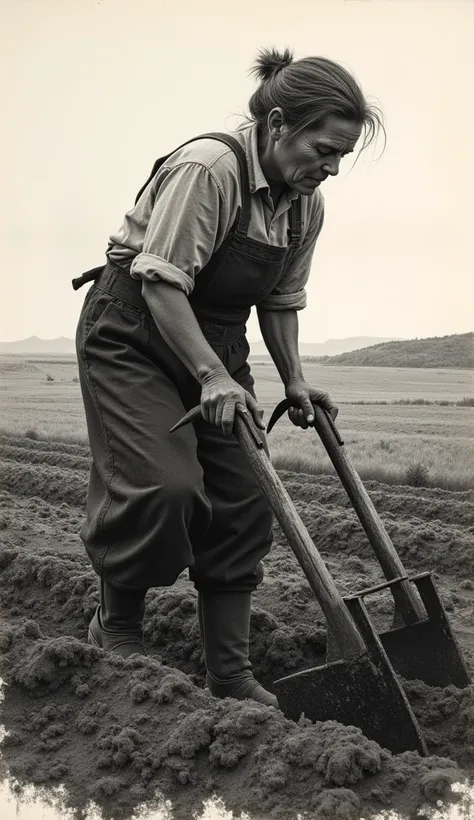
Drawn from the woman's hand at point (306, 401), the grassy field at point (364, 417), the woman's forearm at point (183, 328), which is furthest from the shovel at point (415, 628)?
the grassy field at point (364, 417)

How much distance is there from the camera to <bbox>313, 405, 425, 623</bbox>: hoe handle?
8.68 ft

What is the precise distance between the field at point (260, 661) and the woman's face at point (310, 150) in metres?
1.47

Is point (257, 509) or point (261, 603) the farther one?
point (261, 603)

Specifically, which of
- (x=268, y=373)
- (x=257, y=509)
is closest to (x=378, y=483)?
(x=268, y=373)

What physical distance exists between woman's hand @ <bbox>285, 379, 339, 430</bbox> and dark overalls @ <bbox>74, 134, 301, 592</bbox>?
20 cm

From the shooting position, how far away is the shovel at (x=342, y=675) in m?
2.22

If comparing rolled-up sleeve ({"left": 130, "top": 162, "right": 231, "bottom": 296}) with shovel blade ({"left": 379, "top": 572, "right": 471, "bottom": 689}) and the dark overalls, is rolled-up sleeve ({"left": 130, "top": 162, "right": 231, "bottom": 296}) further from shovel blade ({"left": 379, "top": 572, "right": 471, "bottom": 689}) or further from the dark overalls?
shovel blade ({"left": 379, "top": 572, "right": 471, "bottom": 689})

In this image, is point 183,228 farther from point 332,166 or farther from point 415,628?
point 415,628

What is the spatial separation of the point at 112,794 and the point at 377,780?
679 millimetres

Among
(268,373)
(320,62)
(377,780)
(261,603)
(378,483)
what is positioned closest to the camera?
(377,780)

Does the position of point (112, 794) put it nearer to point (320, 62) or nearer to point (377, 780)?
point (377, 780)

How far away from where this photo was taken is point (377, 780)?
81.2 inches

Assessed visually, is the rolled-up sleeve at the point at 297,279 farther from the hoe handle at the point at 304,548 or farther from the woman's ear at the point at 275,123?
the hoe handle at the point at 304,548

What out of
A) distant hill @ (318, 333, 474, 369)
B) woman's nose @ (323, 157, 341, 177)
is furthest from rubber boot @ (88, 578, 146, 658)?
distant hill @ (318, 333, 474, 369)
